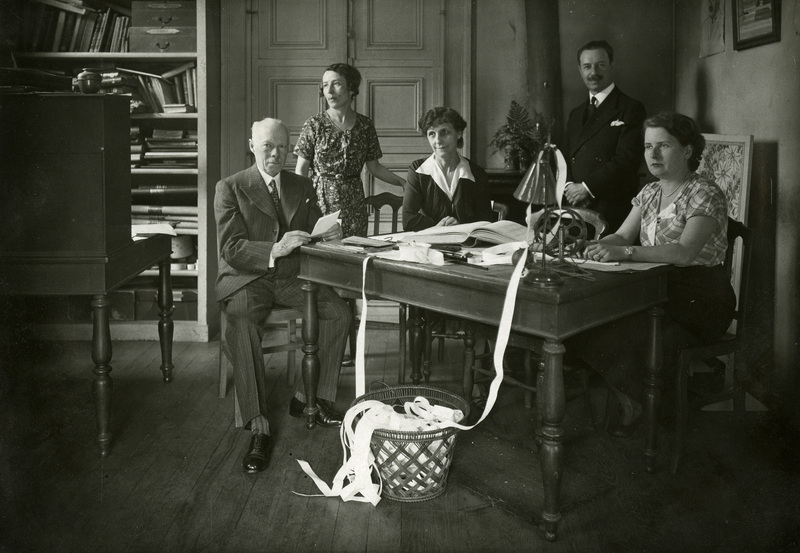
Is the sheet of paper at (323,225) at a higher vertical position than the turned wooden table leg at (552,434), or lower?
higher

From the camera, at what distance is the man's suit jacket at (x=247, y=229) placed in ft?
10.5

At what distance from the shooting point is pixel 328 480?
8.99 feet

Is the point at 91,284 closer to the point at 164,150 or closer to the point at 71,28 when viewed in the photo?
the point at 164,150

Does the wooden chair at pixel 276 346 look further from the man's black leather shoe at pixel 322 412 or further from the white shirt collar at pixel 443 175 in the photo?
the white shirt collar at pixel 443 175

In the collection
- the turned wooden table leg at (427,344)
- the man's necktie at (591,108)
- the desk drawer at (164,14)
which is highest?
the desk drawer at (164,14)

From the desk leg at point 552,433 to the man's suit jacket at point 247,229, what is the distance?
54.5 inches

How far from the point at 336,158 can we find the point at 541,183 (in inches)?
77.8

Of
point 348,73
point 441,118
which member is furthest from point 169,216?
point 441,118

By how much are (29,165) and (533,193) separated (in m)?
1.91

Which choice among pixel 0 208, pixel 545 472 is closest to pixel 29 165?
pixel 0 208

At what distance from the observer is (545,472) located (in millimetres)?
2316

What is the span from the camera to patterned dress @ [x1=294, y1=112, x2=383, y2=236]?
409 cm

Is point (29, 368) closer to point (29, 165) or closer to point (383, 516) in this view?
point (29, 165)

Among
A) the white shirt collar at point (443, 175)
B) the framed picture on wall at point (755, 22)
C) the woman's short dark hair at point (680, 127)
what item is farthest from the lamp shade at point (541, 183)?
the framed picture on wall at point (755, 22)
